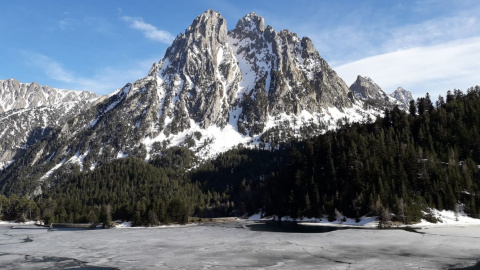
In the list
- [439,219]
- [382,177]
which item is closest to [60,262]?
[439,219]

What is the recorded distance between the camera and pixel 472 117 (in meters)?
144

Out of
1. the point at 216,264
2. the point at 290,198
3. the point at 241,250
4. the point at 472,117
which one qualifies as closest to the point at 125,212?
the point at 290,198

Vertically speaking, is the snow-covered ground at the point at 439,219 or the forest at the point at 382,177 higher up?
the forest at the point at 382,177

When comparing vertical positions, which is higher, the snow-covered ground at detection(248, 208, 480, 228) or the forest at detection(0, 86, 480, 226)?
the forest at detection(0, 86, 480, 226)

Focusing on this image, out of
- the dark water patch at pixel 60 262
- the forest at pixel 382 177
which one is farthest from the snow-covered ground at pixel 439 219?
the dark water patch at pixel 60 262

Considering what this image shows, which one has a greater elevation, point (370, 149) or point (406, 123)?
point (406, 123)

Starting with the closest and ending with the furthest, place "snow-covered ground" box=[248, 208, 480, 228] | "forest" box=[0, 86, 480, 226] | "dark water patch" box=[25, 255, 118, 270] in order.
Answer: "dark water patch" box=[25, 255, 118, 270] < "snow-covered ground" box=[248, 208, 480, 228] < "forest" box=[0, 86, 480, 226]

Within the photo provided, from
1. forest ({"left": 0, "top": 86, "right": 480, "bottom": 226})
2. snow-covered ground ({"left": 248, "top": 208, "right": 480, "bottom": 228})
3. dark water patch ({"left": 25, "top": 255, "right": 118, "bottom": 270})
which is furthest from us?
forest ({"left": 0, "top": 86, "right": 480, "bottom": 226})

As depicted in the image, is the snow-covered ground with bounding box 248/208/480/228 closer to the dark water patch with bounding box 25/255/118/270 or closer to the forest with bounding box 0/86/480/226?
the forest with bounding box 0/86/480/226

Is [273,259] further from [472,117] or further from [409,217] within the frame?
[472,117]

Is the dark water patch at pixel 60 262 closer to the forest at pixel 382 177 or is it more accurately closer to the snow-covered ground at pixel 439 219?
the snow-covered ground at pixel 439 219

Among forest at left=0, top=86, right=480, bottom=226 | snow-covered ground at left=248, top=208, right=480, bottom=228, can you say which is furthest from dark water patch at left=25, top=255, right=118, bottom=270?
forest at left=0, top=86, right=480, bottom=226

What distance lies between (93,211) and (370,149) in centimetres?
14544

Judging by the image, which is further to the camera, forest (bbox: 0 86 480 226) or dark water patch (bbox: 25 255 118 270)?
forest (bbox: 0 86 480 226)
